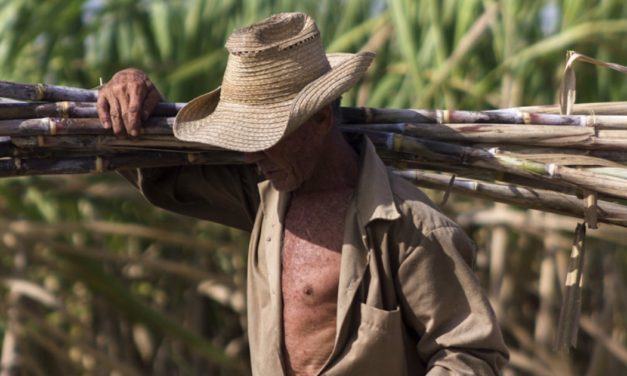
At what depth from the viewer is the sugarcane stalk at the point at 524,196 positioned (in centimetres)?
338

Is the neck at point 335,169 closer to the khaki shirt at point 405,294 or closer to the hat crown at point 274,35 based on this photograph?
the khaki shirt at point 405,294

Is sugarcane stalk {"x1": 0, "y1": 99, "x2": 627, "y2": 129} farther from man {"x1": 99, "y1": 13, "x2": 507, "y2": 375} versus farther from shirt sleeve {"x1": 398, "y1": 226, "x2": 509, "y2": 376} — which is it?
shirt sleeve {"x1": 398, "y1": 226, "x2": 509, "y2": 376}

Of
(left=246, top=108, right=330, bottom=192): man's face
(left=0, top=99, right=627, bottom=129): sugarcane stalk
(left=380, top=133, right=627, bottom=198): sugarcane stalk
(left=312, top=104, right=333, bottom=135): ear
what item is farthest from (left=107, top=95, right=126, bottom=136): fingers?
(left=380, top=133, right=627, bottom=198): sugarcane stalk

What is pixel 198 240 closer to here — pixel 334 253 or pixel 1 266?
pixel 1 266

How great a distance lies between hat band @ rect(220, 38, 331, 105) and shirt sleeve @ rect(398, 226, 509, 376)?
398 millimetres

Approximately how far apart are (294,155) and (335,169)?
126mm

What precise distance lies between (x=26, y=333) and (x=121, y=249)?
1096 millimetres

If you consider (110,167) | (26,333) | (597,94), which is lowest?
(26,333)

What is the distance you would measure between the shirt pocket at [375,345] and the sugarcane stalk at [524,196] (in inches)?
21.5

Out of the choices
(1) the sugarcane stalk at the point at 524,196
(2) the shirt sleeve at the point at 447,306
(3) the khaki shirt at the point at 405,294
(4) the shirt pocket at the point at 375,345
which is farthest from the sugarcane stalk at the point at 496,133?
(4) the shirt pocket at the point at 375,345

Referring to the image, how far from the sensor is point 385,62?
7297 millimetres

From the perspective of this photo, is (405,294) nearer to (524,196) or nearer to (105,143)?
(524,196)

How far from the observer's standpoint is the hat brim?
299cm

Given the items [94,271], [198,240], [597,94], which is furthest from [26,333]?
[597,94]
